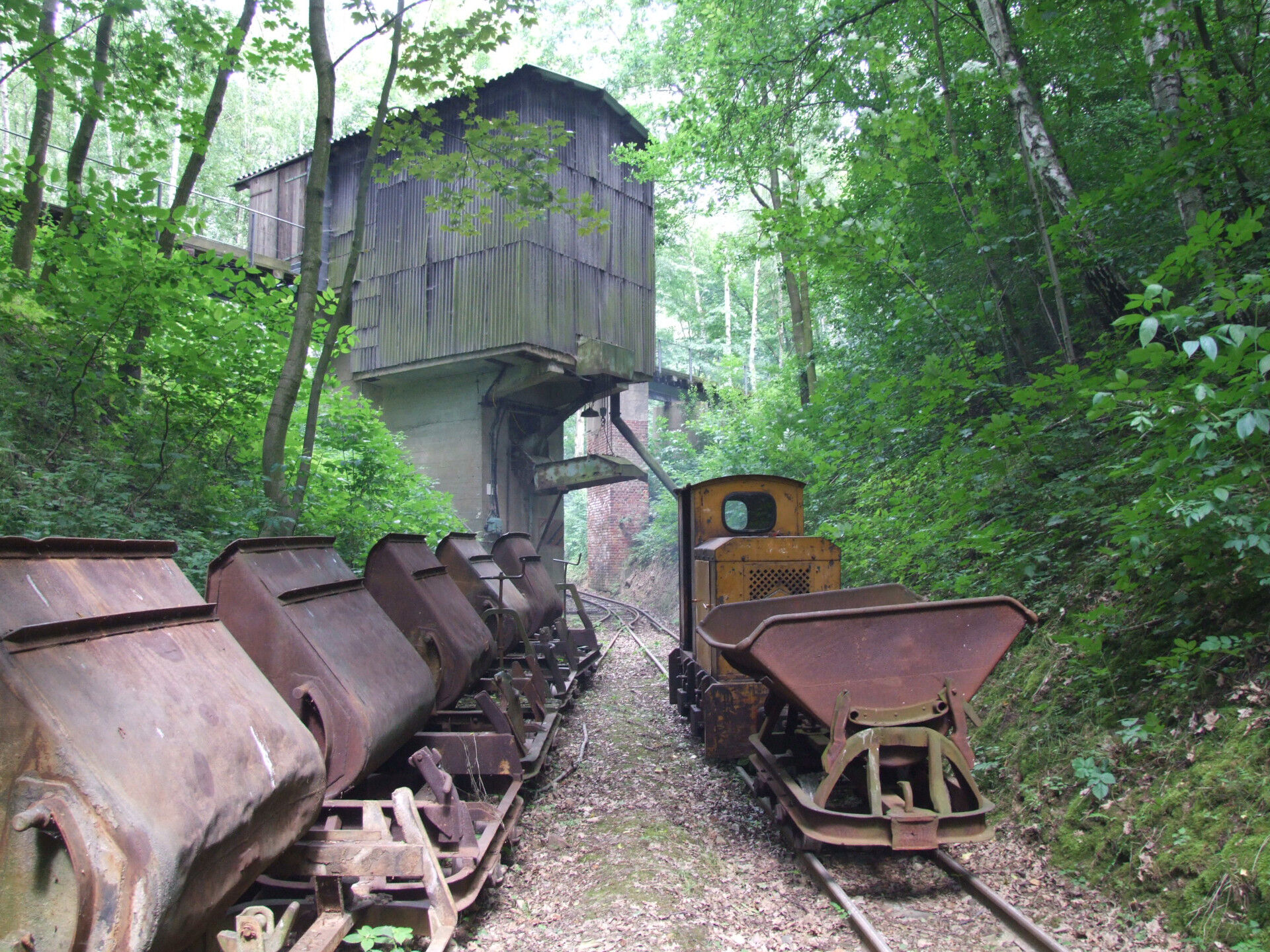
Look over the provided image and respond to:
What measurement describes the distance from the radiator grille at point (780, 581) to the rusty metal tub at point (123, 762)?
4196 mm

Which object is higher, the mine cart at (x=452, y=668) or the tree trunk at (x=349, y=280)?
the tree trunk at (x=349, y=280)

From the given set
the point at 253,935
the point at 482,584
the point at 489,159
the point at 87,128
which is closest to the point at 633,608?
the point at 482,584

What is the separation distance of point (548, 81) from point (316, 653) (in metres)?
15.8

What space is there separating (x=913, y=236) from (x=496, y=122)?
5575 mm

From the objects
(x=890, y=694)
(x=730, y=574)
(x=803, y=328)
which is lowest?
(x=890, y=694)

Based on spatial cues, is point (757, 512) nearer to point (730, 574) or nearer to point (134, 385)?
point (730, 574)

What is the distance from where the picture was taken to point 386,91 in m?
8.34

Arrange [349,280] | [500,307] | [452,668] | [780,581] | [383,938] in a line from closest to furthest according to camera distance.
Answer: [383,938]
[452,668]
[780,581]
[349,280]
[500,307]

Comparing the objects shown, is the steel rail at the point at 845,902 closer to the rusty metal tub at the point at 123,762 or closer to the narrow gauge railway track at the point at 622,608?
the rusty metal tub at the point at 123,762

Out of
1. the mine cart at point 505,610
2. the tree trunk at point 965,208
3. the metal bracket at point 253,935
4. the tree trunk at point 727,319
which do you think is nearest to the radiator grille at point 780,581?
the mine cart at point 505,610

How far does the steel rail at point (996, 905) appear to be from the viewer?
3.28 meters

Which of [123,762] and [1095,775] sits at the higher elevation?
[123,762]

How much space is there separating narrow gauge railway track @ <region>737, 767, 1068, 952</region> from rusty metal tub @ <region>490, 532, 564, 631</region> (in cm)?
570

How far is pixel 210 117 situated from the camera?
332 inches
